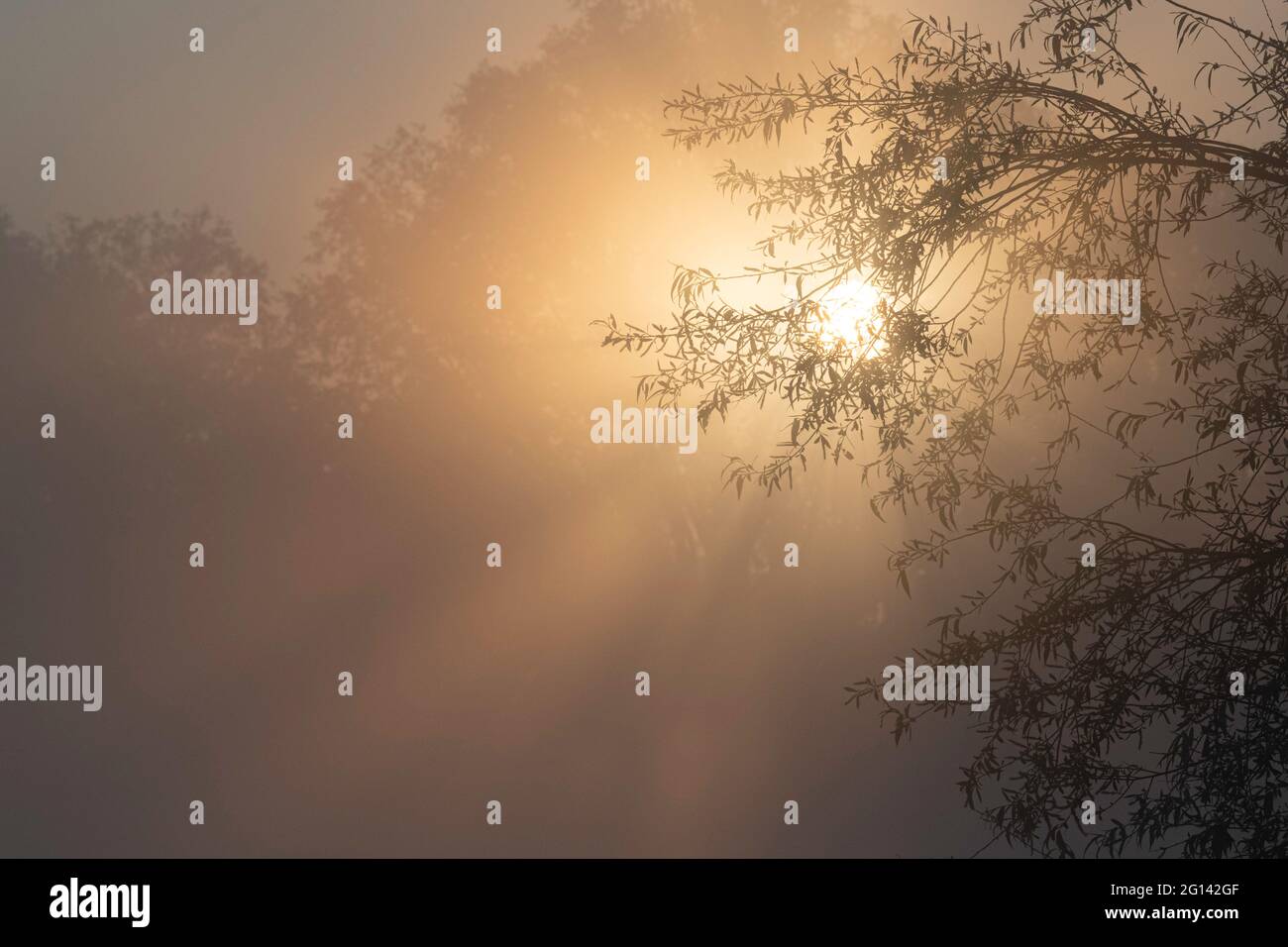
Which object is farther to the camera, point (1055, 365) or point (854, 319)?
point (1055, 365)

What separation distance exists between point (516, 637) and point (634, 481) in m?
1.66

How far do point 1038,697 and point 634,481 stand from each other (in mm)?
6107

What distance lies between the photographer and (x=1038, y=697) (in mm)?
4133

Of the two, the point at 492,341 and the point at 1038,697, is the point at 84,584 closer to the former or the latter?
the point at 492,341

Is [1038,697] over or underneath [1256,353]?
underneath

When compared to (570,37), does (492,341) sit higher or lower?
lower

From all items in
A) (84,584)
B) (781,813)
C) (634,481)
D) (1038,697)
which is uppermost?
(634,481)

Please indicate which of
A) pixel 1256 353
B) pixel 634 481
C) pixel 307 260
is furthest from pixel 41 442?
pixel 1256 353

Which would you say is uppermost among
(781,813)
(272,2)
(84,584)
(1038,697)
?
(272,2)
